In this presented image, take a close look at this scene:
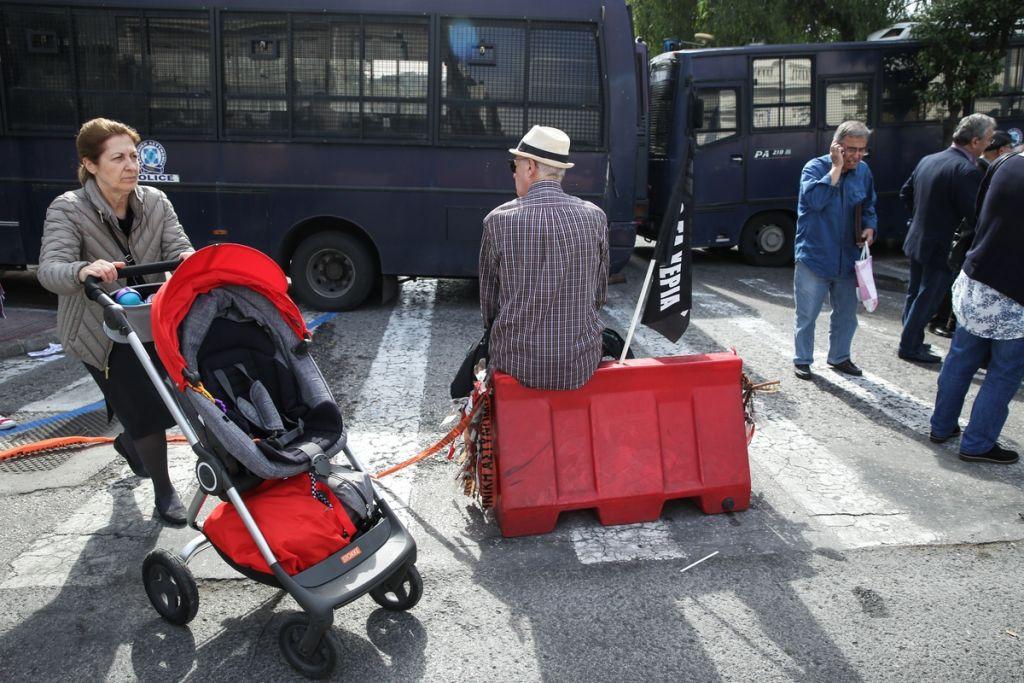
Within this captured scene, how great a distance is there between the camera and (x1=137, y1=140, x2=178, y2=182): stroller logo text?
888cm

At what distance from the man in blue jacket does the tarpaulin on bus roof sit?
174 inches

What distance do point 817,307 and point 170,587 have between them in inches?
209

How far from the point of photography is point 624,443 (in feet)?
14.1

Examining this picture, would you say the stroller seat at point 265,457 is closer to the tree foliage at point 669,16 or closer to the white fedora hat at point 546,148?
the white fedora hat at point 546,148

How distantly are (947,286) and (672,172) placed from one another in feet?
18.0

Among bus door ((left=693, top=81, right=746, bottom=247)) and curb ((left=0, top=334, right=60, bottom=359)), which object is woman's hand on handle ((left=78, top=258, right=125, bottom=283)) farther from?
bus door ((left=693, top=81, right=746, bottom=247))

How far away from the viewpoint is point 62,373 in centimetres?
713

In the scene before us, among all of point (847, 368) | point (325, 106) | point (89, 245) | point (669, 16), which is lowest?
point (847, 368)

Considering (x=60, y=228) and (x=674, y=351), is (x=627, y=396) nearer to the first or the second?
(x=60, y=228)

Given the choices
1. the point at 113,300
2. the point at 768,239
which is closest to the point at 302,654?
the point at 113,300

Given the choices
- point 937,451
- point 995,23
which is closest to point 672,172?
point 995,23

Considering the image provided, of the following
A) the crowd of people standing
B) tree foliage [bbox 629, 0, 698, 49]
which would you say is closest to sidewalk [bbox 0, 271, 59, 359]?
the crowd of people standing

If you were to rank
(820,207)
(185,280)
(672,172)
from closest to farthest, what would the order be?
(185,280) < (820,207) < (672,172)

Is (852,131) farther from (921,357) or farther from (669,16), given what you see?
(669,16)
